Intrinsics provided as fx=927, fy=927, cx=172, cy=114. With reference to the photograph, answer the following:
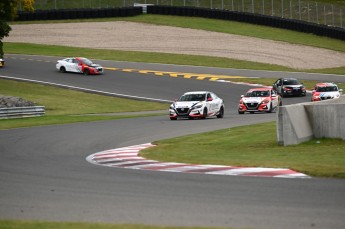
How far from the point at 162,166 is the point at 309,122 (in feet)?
19.8

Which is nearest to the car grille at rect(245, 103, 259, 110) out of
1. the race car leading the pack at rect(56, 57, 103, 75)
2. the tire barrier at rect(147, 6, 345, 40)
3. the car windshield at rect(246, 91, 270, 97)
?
the car windshield at rect(246, 91, 270, 97)

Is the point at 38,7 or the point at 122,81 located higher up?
the point at 38,7

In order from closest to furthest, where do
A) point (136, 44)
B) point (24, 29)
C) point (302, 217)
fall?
point (302, 217) < point (136, 44) < point (24, 29)

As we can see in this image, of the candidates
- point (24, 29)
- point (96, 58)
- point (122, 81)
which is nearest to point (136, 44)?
point (96, 58)

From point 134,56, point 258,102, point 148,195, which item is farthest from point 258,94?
point 134,56

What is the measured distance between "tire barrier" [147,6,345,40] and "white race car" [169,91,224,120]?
1475 inches

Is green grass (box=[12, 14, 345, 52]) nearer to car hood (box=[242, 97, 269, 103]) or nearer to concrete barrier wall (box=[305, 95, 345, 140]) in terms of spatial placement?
car hood (box=[242, 97, 269, 103])

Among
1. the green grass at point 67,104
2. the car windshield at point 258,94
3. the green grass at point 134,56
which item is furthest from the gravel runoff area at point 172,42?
the car windshield at point 258,94

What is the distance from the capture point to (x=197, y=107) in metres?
37.3

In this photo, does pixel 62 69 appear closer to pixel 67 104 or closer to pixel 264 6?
pixel 67 104

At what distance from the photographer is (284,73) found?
63.1 m

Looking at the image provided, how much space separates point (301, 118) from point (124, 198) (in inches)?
386

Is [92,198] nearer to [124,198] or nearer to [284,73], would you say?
[124,198]

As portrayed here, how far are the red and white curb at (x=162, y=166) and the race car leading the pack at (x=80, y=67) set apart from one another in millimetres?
37748
